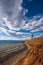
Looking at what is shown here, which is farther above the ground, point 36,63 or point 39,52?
point 39,52

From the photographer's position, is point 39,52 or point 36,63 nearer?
point 36,63

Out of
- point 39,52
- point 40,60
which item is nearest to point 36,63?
point 40,60

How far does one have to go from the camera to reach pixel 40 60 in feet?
38.9

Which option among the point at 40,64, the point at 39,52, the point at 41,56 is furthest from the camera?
the point at 39,52

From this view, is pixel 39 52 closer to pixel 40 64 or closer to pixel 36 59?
pixel 36 59

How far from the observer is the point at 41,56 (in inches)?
485

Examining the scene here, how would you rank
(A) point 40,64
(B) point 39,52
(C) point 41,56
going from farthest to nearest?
(B) point 39,52 → (C) point 41,56 → (A) point 40,64

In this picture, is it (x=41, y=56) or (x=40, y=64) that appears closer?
(x=40, y=64)

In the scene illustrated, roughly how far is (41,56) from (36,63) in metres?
1.02

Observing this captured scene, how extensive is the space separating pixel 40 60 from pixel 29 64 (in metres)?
1.39

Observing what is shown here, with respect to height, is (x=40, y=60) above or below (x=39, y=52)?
below

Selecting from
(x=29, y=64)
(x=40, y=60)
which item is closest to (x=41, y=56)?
(x=40, y=60)

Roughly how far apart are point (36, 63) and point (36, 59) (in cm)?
69

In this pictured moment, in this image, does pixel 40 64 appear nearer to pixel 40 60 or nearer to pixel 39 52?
pixel 40 60
